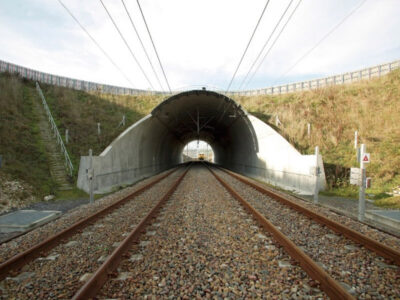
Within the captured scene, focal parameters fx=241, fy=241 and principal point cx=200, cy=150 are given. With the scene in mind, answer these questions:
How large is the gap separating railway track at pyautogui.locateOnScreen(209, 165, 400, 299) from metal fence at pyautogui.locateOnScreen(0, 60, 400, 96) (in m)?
15.9

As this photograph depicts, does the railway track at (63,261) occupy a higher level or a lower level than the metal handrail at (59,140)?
lower

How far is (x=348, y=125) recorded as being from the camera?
15883 millimetres

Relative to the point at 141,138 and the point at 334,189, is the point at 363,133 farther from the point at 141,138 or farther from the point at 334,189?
the point at 141,138

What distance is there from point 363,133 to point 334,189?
517 centimetres

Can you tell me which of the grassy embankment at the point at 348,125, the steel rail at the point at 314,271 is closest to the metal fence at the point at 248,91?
the grassy embankment at the point at 348,125

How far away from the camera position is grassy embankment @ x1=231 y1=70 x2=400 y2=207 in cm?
1199

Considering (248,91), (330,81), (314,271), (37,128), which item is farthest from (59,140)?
(330,81)

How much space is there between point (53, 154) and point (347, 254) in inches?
587

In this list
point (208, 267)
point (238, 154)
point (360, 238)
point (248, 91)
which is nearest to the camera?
point (208, 267)

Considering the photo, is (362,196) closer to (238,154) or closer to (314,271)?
(314,271)

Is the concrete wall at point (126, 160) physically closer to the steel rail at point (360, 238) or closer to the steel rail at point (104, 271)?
the steel rail at point (104, 271)

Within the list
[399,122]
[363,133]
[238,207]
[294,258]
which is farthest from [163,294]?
[399,122]

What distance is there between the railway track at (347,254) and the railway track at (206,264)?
2cm

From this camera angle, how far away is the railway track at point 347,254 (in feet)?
11.1
